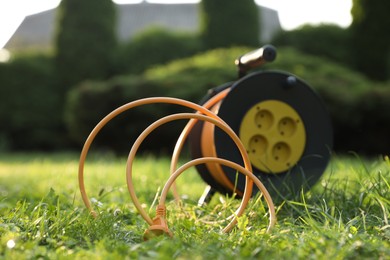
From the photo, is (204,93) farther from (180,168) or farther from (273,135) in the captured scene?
(180,168)

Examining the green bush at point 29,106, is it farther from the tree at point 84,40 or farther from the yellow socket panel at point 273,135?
the yellow socket panel at point 273,135

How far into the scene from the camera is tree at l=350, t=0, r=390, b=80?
9172 mm

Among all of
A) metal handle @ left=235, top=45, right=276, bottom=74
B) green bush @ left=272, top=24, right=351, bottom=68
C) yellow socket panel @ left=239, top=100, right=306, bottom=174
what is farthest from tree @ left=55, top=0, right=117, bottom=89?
yellow socket panel @ left=239, top=100, right=306, bottom=174

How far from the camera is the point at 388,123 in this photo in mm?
7465

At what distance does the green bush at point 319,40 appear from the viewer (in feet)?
33.1

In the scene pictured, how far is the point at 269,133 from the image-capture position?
2834 mm

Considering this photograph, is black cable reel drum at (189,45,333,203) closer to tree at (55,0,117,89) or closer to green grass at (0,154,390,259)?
green grass at (0,154,390,259)

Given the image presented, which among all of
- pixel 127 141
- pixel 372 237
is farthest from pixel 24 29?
pixel 372 237

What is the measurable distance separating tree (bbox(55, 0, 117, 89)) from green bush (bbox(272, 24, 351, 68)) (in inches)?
132

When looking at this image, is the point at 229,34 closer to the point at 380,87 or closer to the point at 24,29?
the point at 380,87

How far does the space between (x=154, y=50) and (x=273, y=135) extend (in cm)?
831

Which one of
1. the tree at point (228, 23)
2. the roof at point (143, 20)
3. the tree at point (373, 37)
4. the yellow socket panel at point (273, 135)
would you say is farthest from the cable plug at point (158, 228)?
the roof at point (143, 20)

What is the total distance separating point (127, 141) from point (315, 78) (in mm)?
2889

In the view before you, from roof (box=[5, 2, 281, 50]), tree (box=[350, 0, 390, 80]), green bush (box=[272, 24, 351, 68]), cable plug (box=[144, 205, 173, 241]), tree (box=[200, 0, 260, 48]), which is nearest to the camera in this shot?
cable plug (box=[144, 205, 173, 241])
